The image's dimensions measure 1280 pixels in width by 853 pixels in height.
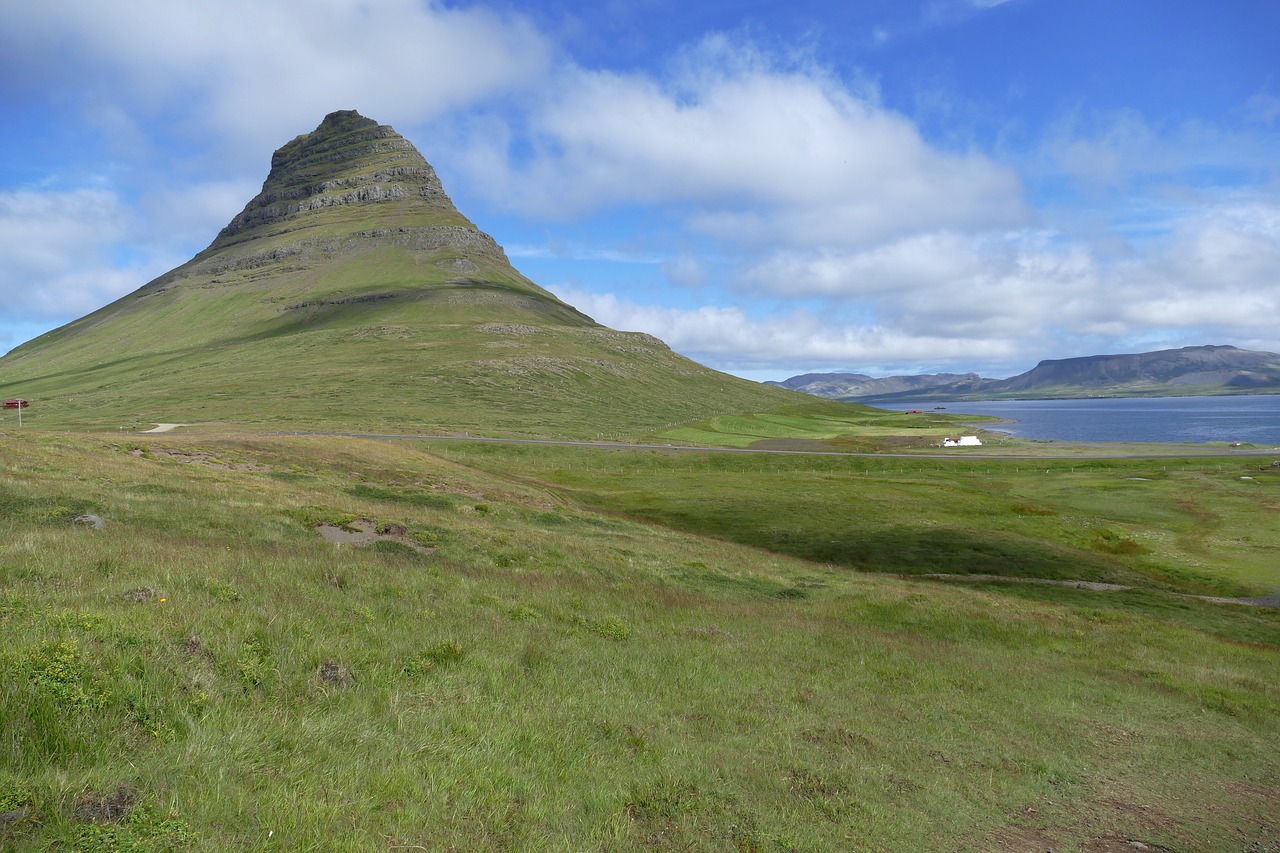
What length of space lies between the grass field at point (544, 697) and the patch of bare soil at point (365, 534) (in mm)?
885

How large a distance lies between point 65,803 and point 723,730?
9393 mm

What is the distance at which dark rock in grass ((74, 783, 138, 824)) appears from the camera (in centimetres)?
601

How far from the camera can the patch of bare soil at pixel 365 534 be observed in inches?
956

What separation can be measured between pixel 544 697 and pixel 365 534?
55.5ft

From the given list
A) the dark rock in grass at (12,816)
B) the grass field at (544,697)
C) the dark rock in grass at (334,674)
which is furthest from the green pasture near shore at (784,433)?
the dark rock in grass at (12,816)

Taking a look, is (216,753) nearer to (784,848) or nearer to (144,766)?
(144,766)

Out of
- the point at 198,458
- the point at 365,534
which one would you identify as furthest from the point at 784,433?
the point at 365,534

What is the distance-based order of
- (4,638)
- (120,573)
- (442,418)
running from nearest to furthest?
(4,638) < (120,573) < (442,418)

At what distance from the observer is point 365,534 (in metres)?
25.7

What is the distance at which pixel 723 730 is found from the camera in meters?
11.9

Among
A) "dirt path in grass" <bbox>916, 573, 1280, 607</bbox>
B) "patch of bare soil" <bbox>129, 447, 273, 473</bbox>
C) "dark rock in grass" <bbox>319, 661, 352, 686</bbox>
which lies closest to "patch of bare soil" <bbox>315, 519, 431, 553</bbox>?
"dark rock in grass" <bbox>319, 661, 352, 686</bbox>

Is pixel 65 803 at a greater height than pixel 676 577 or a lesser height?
greater

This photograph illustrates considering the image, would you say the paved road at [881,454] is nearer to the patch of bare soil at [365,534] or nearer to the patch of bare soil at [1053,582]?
the patch of bare soil at [1053,582]

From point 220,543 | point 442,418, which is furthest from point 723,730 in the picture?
point 442,418
